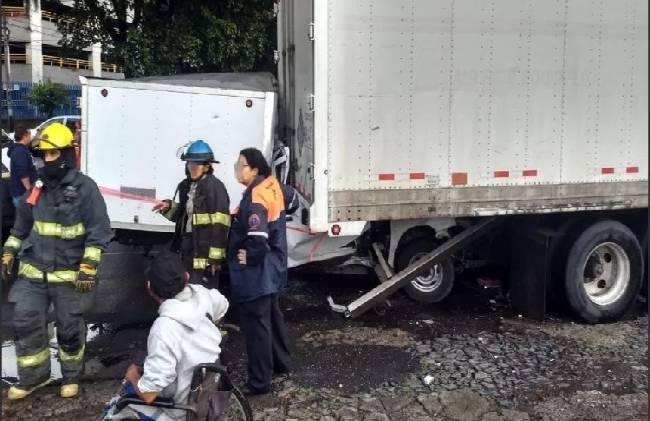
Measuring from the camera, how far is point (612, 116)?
226 inches

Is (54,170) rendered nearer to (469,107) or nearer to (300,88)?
(300,88)

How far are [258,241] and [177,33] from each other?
8989 millimetres

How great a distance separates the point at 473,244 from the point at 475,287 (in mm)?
841

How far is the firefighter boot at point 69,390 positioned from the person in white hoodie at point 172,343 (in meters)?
1.59

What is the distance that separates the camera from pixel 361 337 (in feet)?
19.0

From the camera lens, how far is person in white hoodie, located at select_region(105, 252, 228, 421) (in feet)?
9.91

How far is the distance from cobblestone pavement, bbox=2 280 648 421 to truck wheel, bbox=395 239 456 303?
13 cm

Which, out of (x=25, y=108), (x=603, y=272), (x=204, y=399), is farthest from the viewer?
(x=25, y=108)

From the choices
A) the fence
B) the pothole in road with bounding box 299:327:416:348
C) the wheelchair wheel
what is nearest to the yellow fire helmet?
the wheelchair wheel

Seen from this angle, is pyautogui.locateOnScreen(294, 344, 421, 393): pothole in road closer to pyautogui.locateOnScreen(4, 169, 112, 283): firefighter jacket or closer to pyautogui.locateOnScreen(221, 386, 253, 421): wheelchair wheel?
pyautogui.locateOnScreen(221, 386, 253, 421): wheelchair wheel

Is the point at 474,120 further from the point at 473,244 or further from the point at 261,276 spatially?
the point at 261,276

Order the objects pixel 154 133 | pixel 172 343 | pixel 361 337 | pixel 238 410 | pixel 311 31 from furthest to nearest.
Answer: pixel 154 133 → pixel 361 337 → pixel 311 31 → pixel 238 410 → pixel 172 343

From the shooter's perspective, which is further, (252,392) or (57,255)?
(252,392)

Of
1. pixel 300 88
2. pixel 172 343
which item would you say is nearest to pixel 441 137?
pixel 300 88
